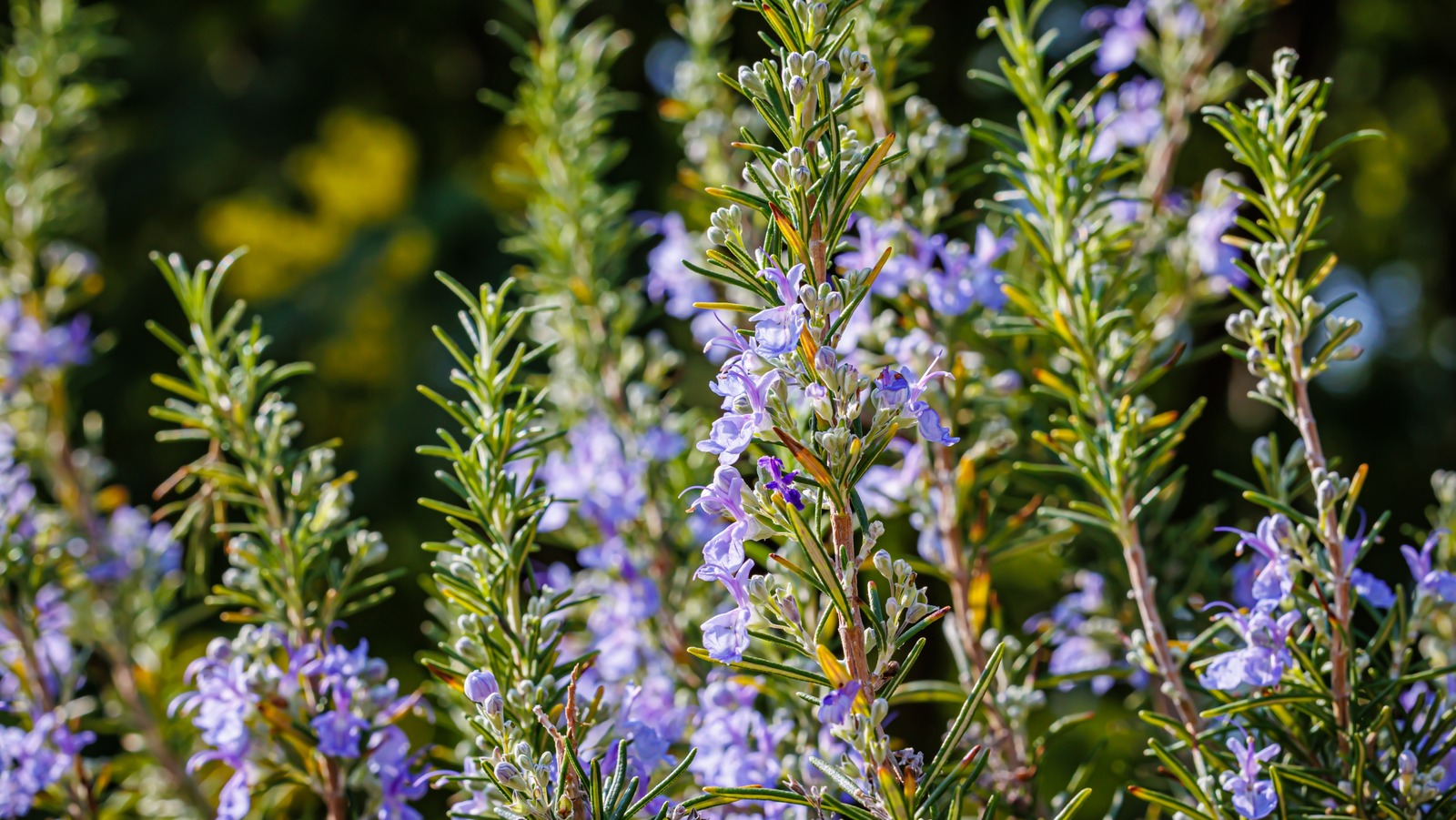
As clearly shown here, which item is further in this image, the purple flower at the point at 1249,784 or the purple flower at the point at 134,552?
the purple flower at the point at 134,552

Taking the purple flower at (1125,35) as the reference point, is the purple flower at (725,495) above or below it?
below

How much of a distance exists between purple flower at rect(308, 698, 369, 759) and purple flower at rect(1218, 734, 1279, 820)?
0.80 meters

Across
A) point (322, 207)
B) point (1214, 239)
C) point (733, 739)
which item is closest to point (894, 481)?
point (733, 739)

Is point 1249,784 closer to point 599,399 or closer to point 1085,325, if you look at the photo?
point 1085,325

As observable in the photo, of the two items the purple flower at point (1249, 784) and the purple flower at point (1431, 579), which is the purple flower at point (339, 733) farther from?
the purple flower at point (1431, 579)

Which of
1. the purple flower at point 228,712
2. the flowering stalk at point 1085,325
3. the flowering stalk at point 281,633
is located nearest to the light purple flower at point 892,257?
the flowering stalk at point 1085,325

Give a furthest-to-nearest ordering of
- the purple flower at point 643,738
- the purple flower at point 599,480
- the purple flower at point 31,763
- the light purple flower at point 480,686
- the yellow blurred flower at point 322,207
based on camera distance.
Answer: the yellow blurred flower at point 322,207, the purple flower at point 599,480, the purple flower at point 31,763, the purple flower at point 643,738, the light purple flower at point 480,686

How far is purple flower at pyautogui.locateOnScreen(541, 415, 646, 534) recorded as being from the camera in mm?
1468

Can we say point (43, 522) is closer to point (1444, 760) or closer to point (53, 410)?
point (53, 410)

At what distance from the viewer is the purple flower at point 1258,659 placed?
3.17ft

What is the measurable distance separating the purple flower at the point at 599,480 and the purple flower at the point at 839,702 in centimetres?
66

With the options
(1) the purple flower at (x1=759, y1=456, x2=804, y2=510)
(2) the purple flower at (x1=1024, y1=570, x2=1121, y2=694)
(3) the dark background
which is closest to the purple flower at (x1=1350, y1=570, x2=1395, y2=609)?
(2) the purple flower at (x1=1024, y1=570, x2=1121, y2=694)

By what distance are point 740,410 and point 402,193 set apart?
4.14m

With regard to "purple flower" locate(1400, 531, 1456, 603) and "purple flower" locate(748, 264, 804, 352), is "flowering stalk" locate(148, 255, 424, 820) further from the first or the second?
"purple flower" locate(1400, 531, 1456, 603)
